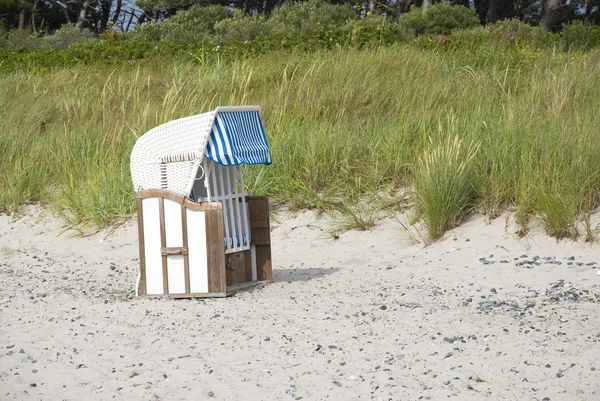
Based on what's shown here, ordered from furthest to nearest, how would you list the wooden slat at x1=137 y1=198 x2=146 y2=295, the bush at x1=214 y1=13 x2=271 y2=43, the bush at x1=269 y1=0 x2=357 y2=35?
the bush at x1=269 y1=0 x2=357 y2=35
the bush at x1=214 y1=13 x2=271 y2=43
the wooden slat at x1=137 y1=198 x2=146 y2=295

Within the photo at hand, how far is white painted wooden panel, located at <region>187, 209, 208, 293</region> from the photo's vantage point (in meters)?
4.35

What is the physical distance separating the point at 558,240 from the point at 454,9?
13542mm

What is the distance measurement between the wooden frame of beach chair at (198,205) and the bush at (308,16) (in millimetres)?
12173

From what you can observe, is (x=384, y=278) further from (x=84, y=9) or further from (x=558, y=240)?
(x=84, y=9)

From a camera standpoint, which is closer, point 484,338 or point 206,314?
point 484,338

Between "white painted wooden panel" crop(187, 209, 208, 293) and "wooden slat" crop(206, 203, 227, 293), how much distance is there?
0.03 meters

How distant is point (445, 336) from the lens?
11.4 feet

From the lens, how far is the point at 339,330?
11.9ft

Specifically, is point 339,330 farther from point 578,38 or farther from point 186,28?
point 186,28

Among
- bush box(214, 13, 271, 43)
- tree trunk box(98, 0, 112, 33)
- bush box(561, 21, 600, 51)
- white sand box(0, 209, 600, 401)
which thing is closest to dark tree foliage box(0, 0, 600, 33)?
tree trunk box(98, 0, 112, 33)

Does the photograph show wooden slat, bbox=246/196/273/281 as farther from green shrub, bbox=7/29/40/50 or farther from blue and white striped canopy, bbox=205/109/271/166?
green shrub, bbox=7/29/40/50

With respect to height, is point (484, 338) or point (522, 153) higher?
point (522, 153)

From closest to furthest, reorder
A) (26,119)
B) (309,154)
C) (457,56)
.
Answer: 1. (309,154)
2. (26,119)
3. (457,56)

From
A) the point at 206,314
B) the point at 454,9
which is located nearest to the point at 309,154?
the point at 206,314
